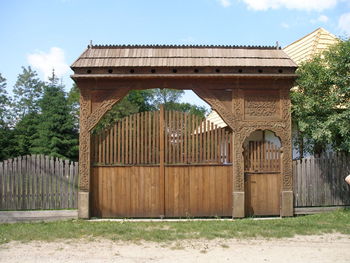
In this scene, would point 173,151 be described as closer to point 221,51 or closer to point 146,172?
point 146,172

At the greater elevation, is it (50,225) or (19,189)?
(19,189)

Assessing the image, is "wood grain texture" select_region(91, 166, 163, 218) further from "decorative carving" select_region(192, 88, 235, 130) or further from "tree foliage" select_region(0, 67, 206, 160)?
"tree foliage" select_region(0, 67, 206, 160)

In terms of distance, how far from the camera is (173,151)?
8906 mm

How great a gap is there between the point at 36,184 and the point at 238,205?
5.37 meters

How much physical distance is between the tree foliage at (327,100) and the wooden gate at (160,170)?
9.10 feet

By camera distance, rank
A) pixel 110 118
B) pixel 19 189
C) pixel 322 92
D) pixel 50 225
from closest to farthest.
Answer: pixel 50 225, pixel 19 189, pixel 322 92, pixel 110 118

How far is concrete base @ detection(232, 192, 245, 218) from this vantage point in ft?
28.6

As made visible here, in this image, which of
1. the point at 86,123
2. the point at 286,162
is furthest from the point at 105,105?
the point at 286,162

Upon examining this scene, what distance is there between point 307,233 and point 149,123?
15.3ft

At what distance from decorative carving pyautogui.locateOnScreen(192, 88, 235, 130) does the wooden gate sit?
0.42 meters

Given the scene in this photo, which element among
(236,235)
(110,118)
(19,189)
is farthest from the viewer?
(110,118)

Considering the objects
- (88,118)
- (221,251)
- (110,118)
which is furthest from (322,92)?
(110,118)

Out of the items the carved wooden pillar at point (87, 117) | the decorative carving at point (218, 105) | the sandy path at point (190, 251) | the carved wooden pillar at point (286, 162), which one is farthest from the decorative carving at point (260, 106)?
the sandy path at point (190, 251)

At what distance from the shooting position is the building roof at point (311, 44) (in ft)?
45.1
